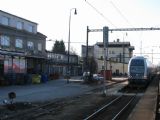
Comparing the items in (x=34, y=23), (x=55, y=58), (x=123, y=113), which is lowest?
(x=123, y=113)

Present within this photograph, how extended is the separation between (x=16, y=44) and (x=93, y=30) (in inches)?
419

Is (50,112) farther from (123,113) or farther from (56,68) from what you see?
(56,68)

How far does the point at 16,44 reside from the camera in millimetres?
52562

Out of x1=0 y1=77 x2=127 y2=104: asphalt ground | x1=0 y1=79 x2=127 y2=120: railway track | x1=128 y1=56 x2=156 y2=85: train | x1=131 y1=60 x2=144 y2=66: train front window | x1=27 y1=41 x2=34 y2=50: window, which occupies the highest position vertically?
x1=27 y1=41 x2=34 y2=50: window

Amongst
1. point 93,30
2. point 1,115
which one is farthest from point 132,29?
point 1,115

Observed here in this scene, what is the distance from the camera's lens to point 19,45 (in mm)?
53531

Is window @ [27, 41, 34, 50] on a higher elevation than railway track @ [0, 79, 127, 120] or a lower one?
higher

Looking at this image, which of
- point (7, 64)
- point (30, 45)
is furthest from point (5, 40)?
point (30, 45)

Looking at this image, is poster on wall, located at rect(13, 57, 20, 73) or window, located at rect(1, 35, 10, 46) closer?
poster on wall, located at rect(13, 57, 20, 73)

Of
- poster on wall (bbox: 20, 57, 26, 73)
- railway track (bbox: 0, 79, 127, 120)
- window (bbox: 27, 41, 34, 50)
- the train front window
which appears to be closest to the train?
the train front window

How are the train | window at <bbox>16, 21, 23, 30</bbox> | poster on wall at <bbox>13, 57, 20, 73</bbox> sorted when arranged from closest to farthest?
the train → poster on wall at <bbox>13, 57, 20, 73</bbox> → window at <bbox>16, 21, 23, 30</bbox>

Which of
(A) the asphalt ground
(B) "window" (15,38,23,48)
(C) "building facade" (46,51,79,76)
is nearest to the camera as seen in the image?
(A) the asphalt ground

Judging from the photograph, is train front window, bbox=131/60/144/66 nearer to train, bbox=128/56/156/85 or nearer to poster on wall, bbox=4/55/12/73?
train, bbox=128/56/156/85

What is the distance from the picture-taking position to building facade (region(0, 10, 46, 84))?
46031 millimetres
